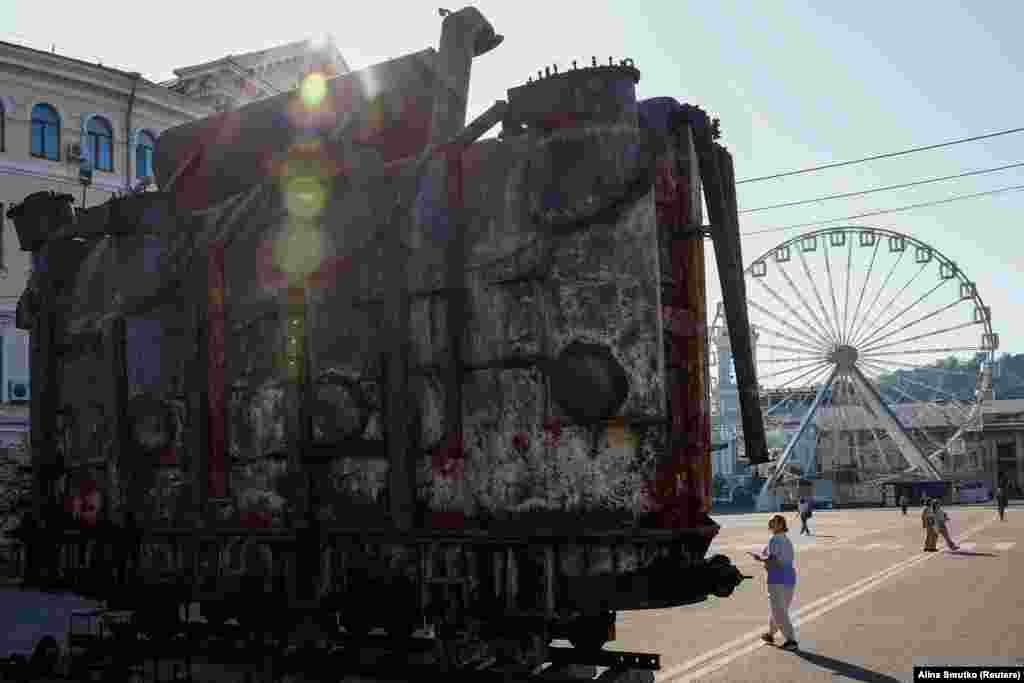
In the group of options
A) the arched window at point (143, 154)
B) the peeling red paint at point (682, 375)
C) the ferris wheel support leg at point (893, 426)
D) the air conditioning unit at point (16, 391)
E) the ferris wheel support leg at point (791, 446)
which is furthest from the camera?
the ferris wheel support leg at point (791, 446)

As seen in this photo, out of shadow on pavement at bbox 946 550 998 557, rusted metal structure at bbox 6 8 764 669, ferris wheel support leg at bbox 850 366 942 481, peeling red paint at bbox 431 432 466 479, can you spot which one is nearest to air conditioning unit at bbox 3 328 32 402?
rusted metal structure at bbox 6 8 764 669

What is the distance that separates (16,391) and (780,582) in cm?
2216

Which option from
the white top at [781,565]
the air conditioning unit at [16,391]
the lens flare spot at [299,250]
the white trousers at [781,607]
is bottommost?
the white trousers at [781,607]

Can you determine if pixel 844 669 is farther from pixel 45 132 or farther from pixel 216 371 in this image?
pixel 45 132

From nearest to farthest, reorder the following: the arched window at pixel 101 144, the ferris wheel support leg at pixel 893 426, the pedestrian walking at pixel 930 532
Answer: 1. the pedestrian walking at pixel 930 532
2. the arched window at pixel 101 144
3. the ferris wheel support leg at pixel 893 426

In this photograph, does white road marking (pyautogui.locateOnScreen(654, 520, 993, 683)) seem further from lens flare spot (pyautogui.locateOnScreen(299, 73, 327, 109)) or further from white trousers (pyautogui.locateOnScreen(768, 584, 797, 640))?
lens flare spot (pyautogui.locateOnScreen(299, 73, 327, 109))

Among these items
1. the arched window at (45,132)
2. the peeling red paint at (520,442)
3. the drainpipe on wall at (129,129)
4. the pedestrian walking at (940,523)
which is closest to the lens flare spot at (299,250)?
the peeling red paint at (520,442)

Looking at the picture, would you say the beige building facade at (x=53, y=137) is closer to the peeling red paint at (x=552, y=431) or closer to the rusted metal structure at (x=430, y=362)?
the rusted metal structure at (x=430, y=362)

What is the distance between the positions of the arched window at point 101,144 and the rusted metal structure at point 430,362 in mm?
23306

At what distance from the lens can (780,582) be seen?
988 cm

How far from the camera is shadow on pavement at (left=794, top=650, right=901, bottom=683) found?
796 cm

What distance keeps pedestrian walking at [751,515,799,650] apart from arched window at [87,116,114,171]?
79.5ft

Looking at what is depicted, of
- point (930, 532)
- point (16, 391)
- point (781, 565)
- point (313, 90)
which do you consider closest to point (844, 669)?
point (781, 565)

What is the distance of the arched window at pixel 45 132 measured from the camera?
1069 inches
